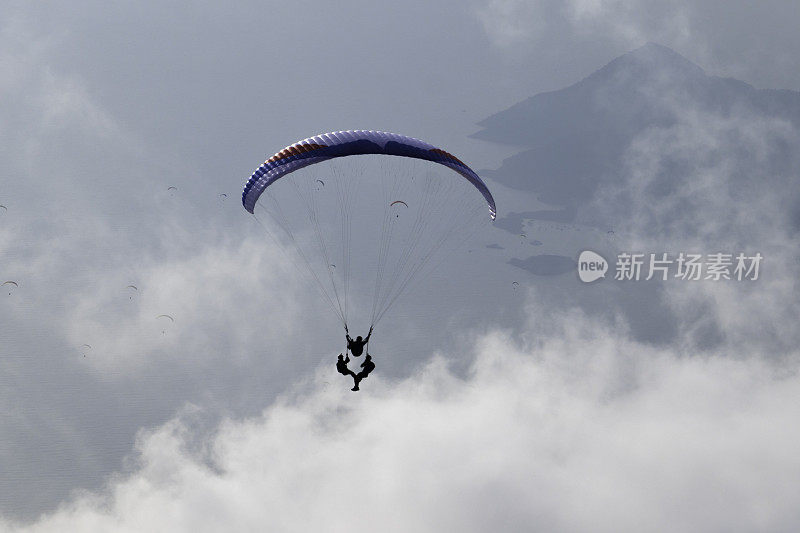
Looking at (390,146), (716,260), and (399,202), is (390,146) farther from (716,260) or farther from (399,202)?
(716,260)

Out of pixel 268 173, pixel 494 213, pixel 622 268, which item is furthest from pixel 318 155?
pixel 622 268

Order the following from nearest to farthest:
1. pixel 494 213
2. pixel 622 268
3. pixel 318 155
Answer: pixel 318 155, pixel 494 213, pixel 622 268

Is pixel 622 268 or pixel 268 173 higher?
pixel 622 268

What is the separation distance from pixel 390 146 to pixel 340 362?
28.9 ft

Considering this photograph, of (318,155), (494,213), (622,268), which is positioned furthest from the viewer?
(622,268)

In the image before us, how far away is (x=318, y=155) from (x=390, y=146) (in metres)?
2.87

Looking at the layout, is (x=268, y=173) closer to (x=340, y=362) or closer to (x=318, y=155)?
(x=318, y=155)

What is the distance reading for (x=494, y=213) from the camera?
36.0 meters

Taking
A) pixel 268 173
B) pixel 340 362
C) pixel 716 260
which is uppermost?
pixel 716 260

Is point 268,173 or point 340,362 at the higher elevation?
point 268,173

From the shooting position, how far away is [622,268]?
57344mm

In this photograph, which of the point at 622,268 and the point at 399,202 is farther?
the point at 622,268

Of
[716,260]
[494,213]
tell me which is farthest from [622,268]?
[494,213]

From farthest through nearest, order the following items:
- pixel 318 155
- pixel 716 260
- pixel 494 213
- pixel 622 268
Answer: pixel 622 268, pixel 716 260, pixel 494 213, pixel 318 155
